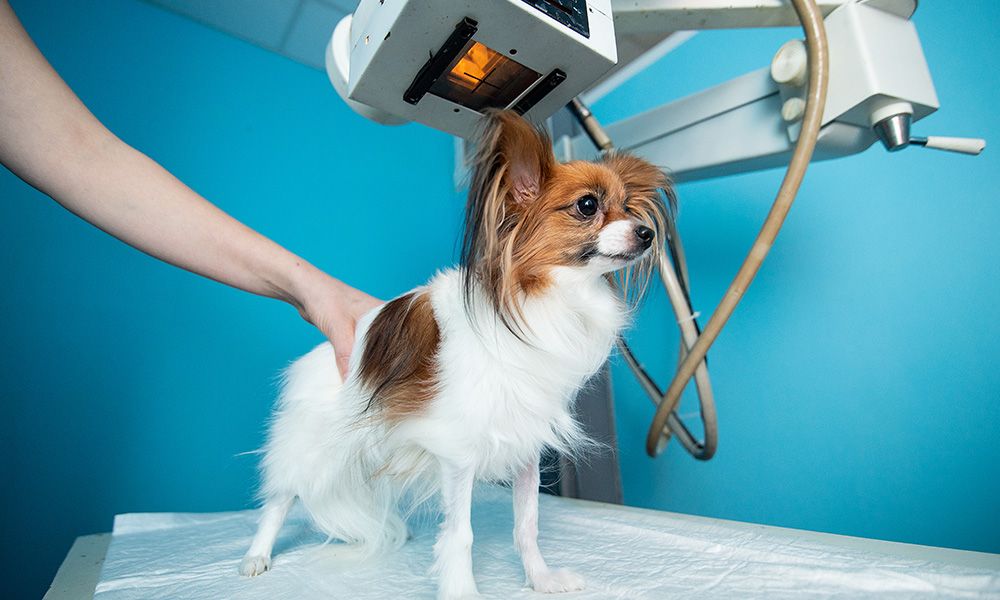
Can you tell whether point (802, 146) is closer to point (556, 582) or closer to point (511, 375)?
point (511, 375)

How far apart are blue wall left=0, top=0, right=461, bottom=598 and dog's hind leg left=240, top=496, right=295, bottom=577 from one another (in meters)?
1.17

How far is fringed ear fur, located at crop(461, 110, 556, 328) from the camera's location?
3.17 ft

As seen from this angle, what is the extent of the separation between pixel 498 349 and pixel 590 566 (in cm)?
48

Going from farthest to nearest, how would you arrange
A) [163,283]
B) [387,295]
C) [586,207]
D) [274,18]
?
[387,295], [274,18], [163,283], [586,207]

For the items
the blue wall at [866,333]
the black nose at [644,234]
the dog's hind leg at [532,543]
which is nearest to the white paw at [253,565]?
the dog's hind leg at [532,543]

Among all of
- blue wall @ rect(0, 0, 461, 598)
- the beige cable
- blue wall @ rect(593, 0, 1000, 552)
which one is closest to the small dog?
the beige cable

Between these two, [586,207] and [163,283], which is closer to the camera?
[586,207]

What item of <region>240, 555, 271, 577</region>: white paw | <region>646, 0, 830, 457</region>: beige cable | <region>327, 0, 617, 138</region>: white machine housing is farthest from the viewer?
<region>240, 555, 271, 577</region>: white paw

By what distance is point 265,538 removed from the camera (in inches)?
48.0

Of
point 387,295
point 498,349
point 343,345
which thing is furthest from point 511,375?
point 387,295

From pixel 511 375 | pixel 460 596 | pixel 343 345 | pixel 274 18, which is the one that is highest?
pixel 274 18

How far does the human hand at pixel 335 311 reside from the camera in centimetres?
129

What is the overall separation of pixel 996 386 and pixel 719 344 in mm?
815

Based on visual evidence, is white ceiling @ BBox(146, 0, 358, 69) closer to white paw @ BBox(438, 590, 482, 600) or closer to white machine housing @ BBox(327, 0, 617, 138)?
white machine housing @ BBox(327, 0, 617, 138)
